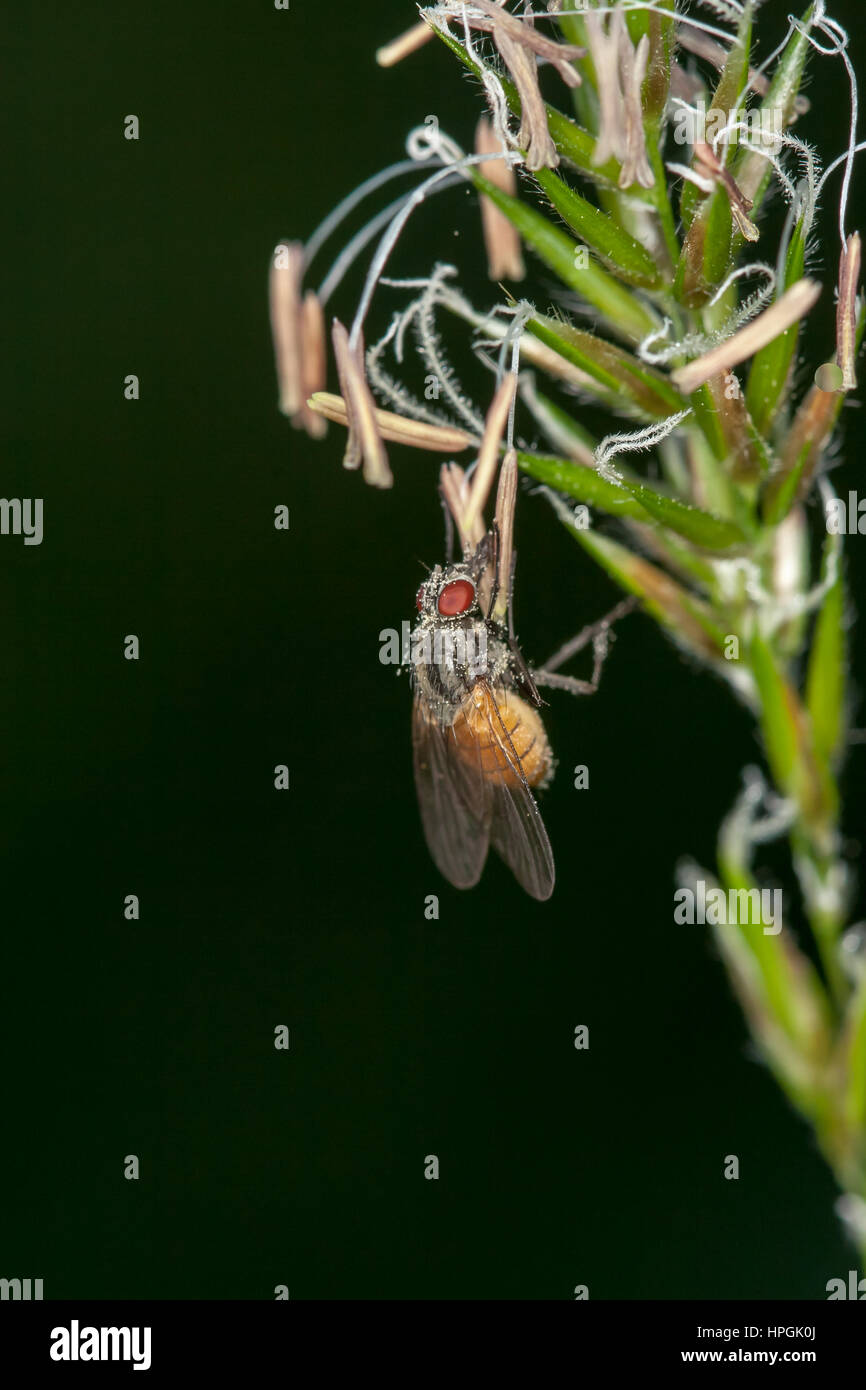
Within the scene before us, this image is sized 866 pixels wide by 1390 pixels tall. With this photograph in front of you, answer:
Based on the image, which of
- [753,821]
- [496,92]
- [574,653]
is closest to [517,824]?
[574,653]

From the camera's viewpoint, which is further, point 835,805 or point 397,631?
point 397,631

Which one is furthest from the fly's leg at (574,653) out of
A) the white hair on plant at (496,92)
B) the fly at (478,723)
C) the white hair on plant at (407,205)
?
the white hair on plant at (496,92)

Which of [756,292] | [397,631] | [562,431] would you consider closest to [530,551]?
[397,631]

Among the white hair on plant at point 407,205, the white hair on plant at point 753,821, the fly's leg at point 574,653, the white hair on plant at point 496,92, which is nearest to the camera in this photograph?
the white hair on plant at point 496,92

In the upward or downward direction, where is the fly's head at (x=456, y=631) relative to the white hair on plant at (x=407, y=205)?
downward

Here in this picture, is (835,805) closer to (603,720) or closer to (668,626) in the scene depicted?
(668,626)

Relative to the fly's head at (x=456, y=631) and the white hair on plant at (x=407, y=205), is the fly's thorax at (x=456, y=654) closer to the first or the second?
the fly's head at (x=456, y=631)

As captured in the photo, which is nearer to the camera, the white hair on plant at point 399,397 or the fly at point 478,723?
the white hair on plant at point 399,397
